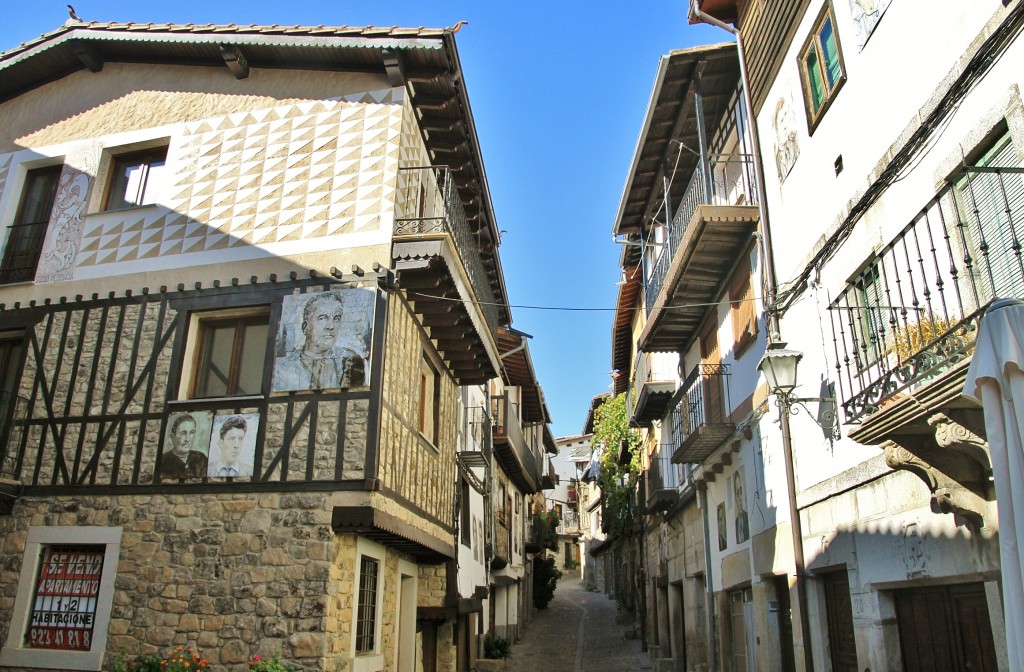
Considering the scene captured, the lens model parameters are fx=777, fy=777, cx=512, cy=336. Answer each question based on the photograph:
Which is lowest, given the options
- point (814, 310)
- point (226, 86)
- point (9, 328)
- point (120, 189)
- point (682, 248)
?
point (814, 310)

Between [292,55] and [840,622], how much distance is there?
35.5ft

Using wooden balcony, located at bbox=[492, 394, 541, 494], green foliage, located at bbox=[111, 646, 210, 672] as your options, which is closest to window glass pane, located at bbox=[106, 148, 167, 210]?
green foliage, located at bbox=[111, 646, 210, 672]

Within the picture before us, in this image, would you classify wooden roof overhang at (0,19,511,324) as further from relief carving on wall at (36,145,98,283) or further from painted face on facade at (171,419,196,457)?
painted face on facade at (171,419,196,457)

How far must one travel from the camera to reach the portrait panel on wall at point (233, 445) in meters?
10.0

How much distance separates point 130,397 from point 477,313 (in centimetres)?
546

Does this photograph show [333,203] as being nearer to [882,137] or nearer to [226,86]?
[226,86]

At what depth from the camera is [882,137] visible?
291 inches

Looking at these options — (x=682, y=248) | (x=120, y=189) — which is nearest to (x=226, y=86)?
(x=120, y=189)

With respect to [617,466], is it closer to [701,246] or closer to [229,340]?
[701,246]

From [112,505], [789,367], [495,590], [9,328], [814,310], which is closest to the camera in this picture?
[789,367]

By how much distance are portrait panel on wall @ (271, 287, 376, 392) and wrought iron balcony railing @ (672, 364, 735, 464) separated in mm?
5394

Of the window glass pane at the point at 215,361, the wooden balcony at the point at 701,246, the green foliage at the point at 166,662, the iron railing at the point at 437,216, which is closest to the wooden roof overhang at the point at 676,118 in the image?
the wooden balcony at the point at 701,246

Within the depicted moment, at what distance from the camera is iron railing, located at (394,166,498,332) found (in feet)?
36.6

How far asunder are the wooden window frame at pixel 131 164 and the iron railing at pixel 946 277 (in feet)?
34.4
